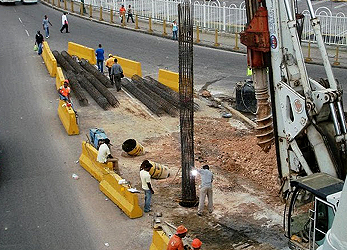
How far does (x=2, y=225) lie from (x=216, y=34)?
2089 centimetres

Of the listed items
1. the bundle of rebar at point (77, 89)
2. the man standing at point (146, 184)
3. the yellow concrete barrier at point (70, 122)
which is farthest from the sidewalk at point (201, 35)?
the man standing at point (146, 184)

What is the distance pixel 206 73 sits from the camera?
2647 centimetres

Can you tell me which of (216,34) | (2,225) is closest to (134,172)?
(2,225)

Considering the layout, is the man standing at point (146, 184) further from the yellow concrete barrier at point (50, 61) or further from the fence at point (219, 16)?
the fence at point (219, 16)

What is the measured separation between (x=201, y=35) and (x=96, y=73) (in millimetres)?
10883

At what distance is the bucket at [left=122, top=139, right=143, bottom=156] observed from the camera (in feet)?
53.7

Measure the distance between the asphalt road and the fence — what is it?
261cm

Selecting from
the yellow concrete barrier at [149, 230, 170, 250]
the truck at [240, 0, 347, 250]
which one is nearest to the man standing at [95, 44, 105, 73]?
the truck at [240, 0, 347, 250]

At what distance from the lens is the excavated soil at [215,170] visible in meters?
12.1

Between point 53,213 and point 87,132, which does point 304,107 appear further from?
point 87,132

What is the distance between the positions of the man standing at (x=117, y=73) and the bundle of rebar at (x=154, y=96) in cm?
81

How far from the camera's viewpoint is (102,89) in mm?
22766

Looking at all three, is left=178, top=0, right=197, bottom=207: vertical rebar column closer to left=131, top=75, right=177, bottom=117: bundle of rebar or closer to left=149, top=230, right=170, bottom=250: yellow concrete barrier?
left=149, top=230, right=170, bottom=250: yellow concrete barrier

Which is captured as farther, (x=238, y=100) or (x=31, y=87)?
(x=31, y=87)
